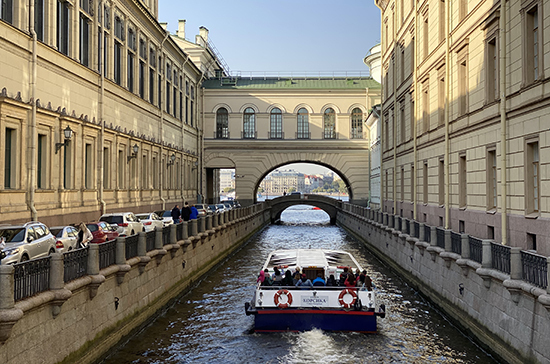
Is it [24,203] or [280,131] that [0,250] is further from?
[280,131]

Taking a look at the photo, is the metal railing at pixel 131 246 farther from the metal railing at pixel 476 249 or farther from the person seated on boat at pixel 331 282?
the metal railing at pixel 476 249

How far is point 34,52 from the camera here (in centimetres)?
2411

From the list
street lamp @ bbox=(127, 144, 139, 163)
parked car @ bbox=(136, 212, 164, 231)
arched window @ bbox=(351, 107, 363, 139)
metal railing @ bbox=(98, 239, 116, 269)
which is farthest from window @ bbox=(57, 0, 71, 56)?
arched window @ bbox=(351, 107, 363, 139)

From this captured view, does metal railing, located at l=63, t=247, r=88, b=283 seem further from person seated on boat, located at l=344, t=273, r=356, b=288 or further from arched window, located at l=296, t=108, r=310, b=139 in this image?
arched window, located at l=296, t=108, r=310, b=139

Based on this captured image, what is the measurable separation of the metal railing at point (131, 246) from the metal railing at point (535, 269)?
1119cm

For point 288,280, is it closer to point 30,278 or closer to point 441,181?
point 30,278

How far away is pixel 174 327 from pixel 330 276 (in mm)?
5318

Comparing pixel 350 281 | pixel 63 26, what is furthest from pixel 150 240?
pixel 63 26

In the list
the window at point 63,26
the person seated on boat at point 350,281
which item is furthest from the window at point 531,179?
the window at point 63,26

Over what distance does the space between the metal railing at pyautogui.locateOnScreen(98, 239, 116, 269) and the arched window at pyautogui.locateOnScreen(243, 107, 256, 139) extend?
49497mm

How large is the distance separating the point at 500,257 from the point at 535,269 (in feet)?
7.94

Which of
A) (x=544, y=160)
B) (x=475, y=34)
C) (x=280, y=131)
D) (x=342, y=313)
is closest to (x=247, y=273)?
(x=342, y=313)

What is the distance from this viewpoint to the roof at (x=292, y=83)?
66.4 meters

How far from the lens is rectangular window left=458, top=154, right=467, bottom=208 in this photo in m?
24.4
